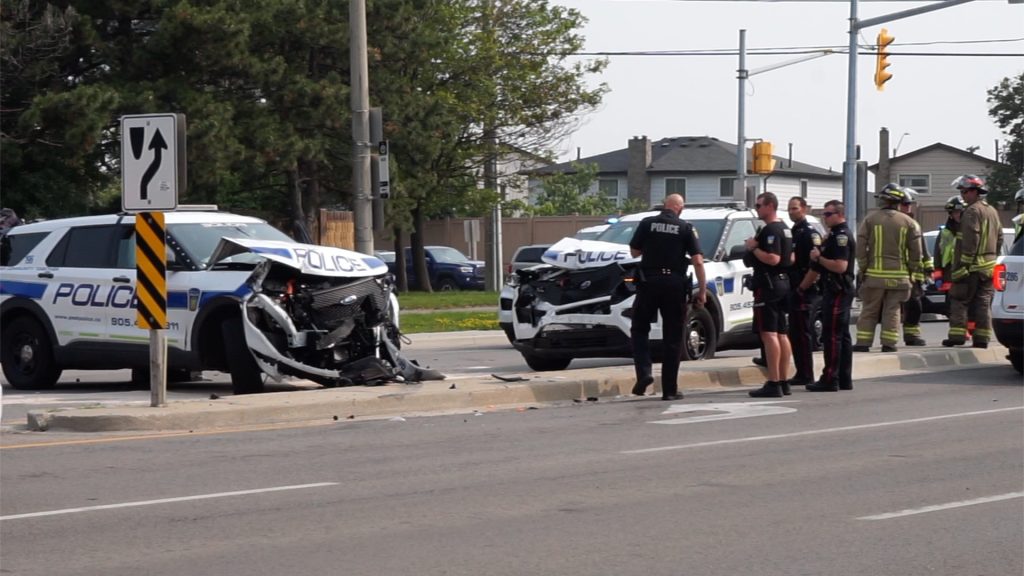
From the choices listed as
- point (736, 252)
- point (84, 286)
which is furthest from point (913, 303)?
point (84, 286)

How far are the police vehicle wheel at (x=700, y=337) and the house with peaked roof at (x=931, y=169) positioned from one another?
6389 cm

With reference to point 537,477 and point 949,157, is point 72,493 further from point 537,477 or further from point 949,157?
point 949,157

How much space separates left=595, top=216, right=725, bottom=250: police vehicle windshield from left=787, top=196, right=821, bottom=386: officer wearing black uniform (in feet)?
8.33

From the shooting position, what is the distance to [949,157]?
78688 mm

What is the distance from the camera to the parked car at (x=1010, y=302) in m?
14.7

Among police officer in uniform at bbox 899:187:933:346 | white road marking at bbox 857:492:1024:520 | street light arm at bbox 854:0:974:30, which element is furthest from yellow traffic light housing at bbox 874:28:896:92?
white road marking at bbox 857:492:1024:520

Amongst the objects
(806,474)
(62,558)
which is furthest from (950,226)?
(62,558)

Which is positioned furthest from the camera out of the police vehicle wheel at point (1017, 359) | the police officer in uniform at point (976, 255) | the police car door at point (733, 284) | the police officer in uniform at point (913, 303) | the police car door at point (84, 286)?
the police officer in uniform at point (913, 303)

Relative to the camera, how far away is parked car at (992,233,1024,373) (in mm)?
14734

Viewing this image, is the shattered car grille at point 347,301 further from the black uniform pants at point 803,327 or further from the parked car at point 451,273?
the parked car at point 451,273

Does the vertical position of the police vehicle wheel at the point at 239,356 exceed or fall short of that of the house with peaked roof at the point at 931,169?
it falls short

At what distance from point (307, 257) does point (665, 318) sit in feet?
11.1

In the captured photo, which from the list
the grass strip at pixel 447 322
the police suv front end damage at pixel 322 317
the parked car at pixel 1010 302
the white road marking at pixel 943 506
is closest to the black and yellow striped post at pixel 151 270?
the police suv front end damage at pixel 322 317

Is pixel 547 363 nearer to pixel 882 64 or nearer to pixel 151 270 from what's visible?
pixel 151 270
